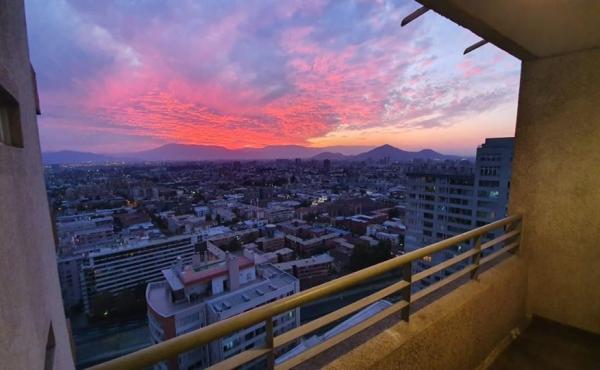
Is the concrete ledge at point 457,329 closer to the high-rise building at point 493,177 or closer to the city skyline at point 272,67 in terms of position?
the city skyline at point 272,67

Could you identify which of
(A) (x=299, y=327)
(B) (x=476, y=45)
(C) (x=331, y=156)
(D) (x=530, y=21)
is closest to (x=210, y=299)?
(A) (x=299, y=327)

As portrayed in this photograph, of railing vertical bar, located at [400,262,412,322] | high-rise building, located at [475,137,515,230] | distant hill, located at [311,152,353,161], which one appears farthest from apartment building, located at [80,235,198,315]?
distant hill, located at [311,152,353,161]

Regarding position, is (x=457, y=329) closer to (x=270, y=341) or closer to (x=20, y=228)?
(x=270, y=341)

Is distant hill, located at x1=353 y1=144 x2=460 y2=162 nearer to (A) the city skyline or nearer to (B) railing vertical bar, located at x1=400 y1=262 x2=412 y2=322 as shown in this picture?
(A) the city skyline

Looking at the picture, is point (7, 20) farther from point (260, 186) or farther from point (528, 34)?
point (260, 186)

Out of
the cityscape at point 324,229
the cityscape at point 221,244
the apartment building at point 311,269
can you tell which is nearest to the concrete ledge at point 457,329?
the cityscape at point 324,229

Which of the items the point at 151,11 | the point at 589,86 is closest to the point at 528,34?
the point at 589,86

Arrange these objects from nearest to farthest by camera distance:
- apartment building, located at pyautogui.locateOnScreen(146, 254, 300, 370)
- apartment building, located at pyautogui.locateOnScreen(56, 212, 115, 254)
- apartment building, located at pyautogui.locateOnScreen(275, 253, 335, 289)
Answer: apartment building, located at pyautogui.locateOnScreen(146, 254, 300, 370) → apartment building, located at pyautogui.locateOnScreen(275, 253, 335, 289) → apartment building, located at pyautogui.locateOnScreen(56, 212, 115, 254)
